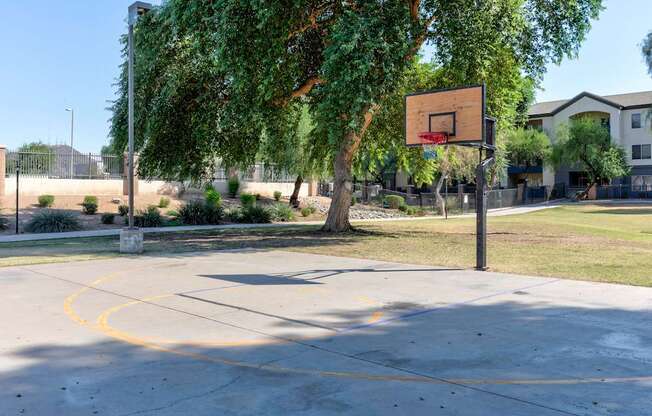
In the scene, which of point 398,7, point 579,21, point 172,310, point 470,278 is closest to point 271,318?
point 172,310

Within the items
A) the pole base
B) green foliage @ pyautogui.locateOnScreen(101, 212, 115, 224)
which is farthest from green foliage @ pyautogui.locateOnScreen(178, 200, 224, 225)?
the pole base

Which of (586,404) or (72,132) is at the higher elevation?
(72,132)

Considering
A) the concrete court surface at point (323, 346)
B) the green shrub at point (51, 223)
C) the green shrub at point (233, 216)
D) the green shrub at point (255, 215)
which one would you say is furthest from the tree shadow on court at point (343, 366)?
the green shrub at point (255, 215)

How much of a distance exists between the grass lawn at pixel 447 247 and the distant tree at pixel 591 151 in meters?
36.8

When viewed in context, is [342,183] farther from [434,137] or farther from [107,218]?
[107,218]

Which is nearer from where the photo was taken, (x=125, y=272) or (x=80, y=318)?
(x=80, y=318)

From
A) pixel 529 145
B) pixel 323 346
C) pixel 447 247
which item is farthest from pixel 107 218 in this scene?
pixel 529 145

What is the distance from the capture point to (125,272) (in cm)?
1299

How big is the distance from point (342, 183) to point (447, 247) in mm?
7179

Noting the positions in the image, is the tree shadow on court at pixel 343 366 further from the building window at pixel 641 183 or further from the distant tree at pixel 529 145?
the building window at pixel 641 183

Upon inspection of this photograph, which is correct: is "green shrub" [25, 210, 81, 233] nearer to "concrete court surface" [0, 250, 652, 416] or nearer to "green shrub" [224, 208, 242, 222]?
"green shrub" [224, 208, 242, 222]

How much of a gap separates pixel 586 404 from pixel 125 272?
414 inches

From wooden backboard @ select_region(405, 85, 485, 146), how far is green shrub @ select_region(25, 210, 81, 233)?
669 inches

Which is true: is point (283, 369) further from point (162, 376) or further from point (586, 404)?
point (586, 404)
